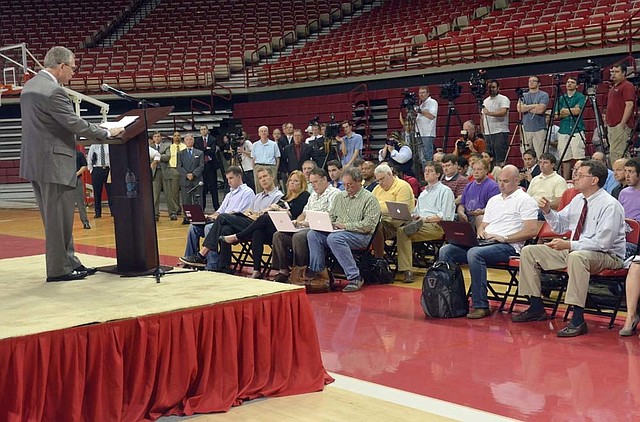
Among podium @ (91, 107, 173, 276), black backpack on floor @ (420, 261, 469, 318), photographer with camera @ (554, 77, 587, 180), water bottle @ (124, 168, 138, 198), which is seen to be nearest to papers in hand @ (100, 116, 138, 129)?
podium @ (91, 107, 173, 276)

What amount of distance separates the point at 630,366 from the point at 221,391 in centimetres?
253

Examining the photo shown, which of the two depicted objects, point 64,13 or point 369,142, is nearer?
point 369,142

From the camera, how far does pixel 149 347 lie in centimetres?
451

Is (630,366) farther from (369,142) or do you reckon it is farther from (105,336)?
(369,142)

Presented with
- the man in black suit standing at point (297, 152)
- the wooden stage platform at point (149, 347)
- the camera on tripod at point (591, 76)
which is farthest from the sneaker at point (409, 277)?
the man in black suit standing at point (297, 152)

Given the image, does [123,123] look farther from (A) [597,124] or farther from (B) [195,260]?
(A) [597,124]

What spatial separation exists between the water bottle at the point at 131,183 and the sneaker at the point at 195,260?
152 inches

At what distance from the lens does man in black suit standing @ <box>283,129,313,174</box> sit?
1417cm

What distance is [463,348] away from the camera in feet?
19.7

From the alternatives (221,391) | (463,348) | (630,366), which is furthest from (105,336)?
(630,366)

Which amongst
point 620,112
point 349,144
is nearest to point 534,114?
point 620,112

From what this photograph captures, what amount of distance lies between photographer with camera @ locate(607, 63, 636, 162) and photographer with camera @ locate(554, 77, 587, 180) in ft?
1.53

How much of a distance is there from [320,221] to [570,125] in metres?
5.15

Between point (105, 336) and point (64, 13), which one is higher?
point (64, 13)
